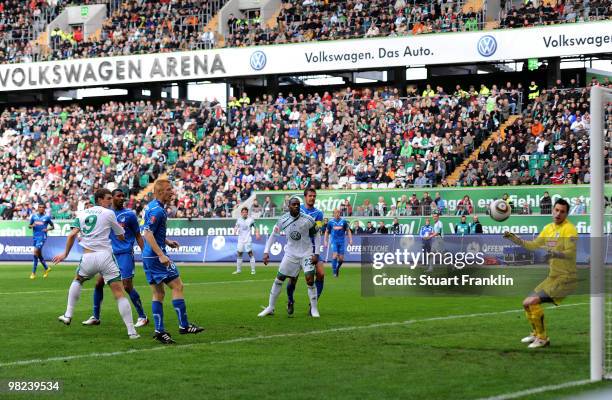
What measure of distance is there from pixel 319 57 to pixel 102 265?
33806 mm

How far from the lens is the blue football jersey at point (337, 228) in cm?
3140

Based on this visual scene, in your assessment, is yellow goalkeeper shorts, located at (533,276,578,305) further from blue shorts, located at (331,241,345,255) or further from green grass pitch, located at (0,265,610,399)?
blue shorts, located at (331,241,345,255)

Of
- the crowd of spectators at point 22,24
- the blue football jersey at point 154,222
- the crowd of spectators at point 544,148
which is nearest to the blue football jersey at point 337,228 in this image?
the crowd of spectators at point 544,148

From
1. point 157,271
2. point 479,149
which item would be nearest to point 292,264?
point 157,271

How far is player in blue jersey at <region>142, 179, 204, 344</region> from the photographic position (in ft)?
47.0

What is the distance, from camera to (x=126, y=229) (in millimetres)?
17109

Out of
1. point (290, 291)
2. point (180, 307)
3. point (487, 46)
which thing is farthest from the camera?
point (487, 46)

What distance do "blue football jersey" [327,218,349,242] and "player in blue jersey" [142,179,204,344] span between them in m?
16.5

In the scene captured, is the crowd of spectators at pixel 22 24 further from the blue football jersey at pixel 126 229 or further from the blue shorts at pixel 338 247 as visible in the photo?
the blue football jersey at pixel 126 229

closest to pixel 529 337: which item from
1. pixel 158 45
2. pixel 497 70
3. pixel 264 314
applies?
pixel 264 314

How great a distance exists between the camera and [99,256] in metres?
15.2

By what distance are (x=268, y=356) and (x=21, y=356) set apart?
3095mm

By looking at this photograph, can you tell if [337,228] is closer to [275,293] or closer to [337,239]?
[337,239]

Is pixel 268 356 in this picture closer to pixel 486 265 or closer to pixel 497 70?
pixel 486 265
